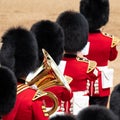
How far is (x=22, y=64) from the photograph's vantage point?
475cm

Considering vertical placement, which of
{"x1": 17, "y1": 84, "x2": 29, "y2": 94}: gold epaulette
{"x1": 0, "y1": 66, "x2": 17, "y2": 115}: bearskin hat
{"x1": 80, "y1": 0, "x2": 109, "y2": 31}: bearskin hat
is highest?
{"x1": 0, "y1": 66, "x2": 17, "y2": 115}: bearskin hat

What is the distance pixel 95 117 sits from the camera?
10.5 feet

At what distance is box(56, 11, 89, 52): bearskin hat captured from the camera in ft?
18.9

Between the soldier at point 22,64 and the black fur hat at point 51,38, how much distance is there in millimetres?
498

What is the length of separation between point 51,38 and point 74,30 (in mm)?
482

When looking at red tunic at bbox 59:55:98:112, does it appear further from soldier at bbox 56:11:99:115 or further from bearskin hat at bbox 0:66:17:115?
bearskin hat at bbox 0:66:17:115

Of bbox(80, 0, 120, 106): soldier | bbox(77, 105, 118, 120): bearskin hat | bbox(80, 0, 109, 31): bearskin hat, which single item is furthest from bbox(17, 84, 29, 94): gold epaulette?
bbox(80, 0, 109, 31): bearskin hat

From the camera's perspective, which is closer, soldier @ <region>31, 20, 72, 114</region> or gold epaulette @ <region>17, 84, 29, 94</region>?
gold epaulette @ <region>17, 84, 29, 94</region>

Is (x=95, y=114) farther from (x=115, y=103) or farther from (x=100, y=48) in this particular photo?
(x=100, y=48)

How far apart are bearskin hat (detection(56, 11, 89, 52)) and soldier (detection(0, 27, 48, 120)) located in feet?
2.78

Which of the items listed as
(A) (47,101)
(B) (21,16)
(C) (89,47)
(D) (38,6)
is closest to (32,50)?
(A) (47,101)

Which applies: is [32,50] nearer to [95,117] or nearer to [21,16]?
[95,117]

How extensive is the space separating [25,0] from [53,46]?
9136 mm

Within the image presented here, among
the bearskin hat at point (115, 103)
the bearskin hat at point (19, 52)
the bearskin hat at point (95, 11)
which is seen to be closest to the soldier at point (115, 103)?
the bearskin hat at point (115, 103)
